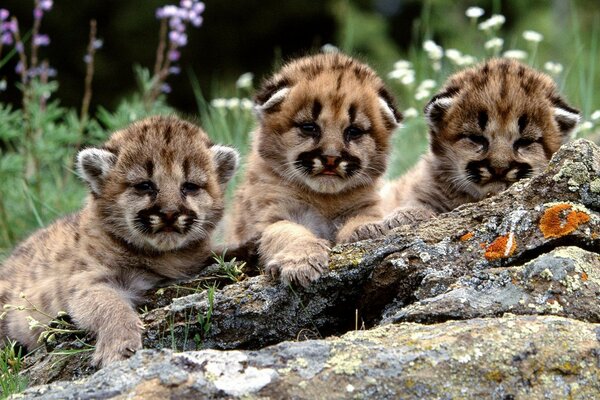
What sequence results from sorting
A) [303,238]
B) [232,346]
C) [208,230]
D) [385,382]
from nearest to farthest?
[385,382] < [232,346] < [303,238] < [208,230]

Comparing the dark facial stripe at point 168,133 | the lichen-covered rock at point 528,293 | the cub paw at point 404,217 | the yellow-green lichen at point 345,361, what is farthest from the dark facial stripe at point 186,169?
the yellow-green lichen at point 345,361

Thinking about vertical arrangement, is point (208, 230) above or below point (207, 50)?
below

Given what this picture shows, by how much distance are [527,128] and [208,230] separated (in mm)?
1984

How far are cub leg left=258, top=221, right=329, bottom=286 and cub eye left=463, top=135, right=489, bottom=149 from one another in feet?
4.20

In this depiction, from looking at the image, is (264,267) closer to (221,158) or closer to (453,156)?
(221,158)

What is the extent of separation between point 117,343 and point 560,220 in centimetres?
209

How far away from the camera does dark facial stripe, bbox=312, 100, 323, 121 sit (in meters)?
6.16

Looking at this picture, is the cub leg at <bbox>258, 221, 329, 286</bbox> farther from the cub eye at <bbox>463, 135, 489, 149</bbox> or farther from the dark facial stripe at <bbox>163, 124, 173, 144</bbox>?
the cub eye at <bbox>463, 135, 489, 149</bbox>

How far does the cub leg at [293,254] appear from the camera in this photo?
15.8 feet

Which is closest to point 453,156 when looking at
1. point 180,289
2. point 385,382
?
point 180,289

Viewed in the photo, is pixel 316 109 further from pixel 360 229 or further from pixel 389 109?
pixel 360 229

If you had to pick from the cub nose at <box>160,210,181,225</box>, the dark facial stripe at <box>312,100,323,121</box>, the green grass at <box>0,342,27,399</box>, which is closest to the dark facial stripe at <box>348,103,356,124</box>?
the dark facial stripe at <box>312,100,323,121</box>

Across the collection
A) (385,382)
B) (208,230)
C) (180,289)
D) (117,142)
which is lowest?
Answer: (385,382)

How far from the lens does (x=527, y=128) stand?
6172 millimetres
